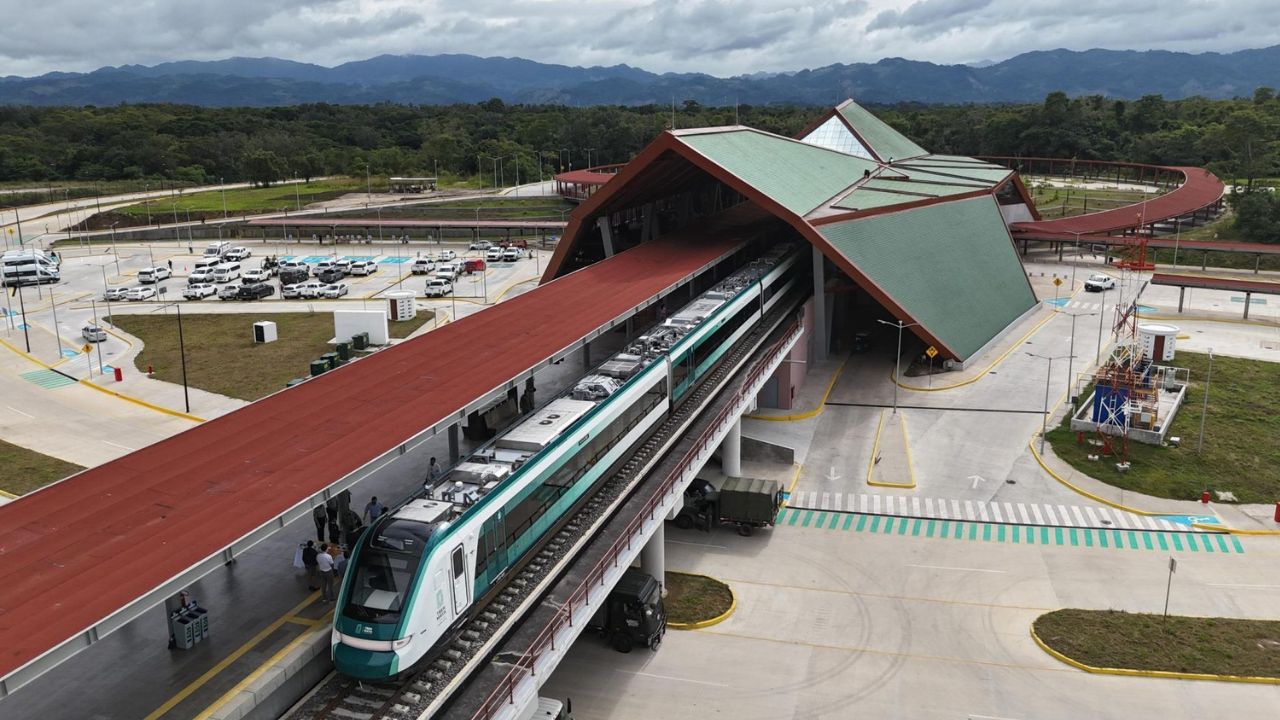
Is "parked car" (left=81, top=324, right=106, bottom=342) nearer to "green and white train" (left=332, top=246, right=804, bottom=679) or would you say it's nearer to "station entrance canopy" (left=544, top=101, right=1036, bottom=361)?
"station entrance canopy" (left=544, top=101, right=1036, bottom=361)

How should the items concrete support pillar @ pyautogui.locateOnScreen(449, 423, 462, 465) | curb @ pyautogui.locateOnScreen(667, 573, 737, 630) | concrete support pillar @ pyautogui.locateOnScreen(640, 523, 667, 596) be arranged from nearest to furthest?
1. concrete support pillar @ pyautogui.locateOnScreen(449, 423, 462, 465)
2. curb @ pyautogui.locateOnScreen(667, 573, 737, 630)
3. concrete support pillar @ pyautogui.locateOnScreen(640, 523, 667, 596)

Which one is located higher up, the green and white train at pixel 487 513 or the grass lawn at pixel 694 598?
the green and white train at pixel 487 513

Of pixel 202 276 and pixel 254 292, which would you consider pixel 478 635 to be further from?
pixel 202 276

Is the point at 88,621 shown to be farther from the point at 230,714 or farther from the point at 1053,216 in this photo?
the point at 1053,216

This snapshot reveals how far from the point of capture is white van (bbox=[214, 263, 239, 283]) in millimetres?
80000

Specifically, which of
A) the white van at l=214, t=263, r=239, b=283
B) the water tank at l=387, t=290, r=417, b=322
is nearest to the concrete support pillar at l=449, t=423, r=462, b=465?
the water tank at l=387, t=290, r=417, b=322

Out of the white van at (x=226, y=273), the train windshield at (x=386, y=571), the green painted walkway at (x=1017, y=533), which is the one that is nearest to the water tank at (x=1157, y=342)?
the green painted walkway at (x=1017, y=533)

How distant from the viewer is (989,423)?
43.7 metres

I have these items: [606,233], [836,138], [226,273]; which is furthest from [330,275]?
[836,138]

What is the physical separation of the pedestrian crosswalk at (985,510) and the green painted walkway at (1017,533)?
406 mm

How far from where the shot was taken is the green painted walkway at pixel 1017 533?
33.1 meters

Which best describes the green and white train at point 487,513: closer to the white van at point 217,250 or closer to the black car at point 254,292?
the black car at point 254,292

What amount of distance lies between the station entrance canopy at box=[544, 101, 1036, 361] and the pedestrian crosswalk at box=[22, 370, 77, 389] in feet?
91.2

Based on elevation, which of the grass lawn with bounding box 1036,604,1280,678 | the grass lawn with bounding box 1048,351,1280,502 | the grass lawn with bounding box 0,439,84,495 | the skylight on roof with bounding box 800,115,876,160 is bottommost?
the grass lawn with bounding box 1036,604,1280,678
